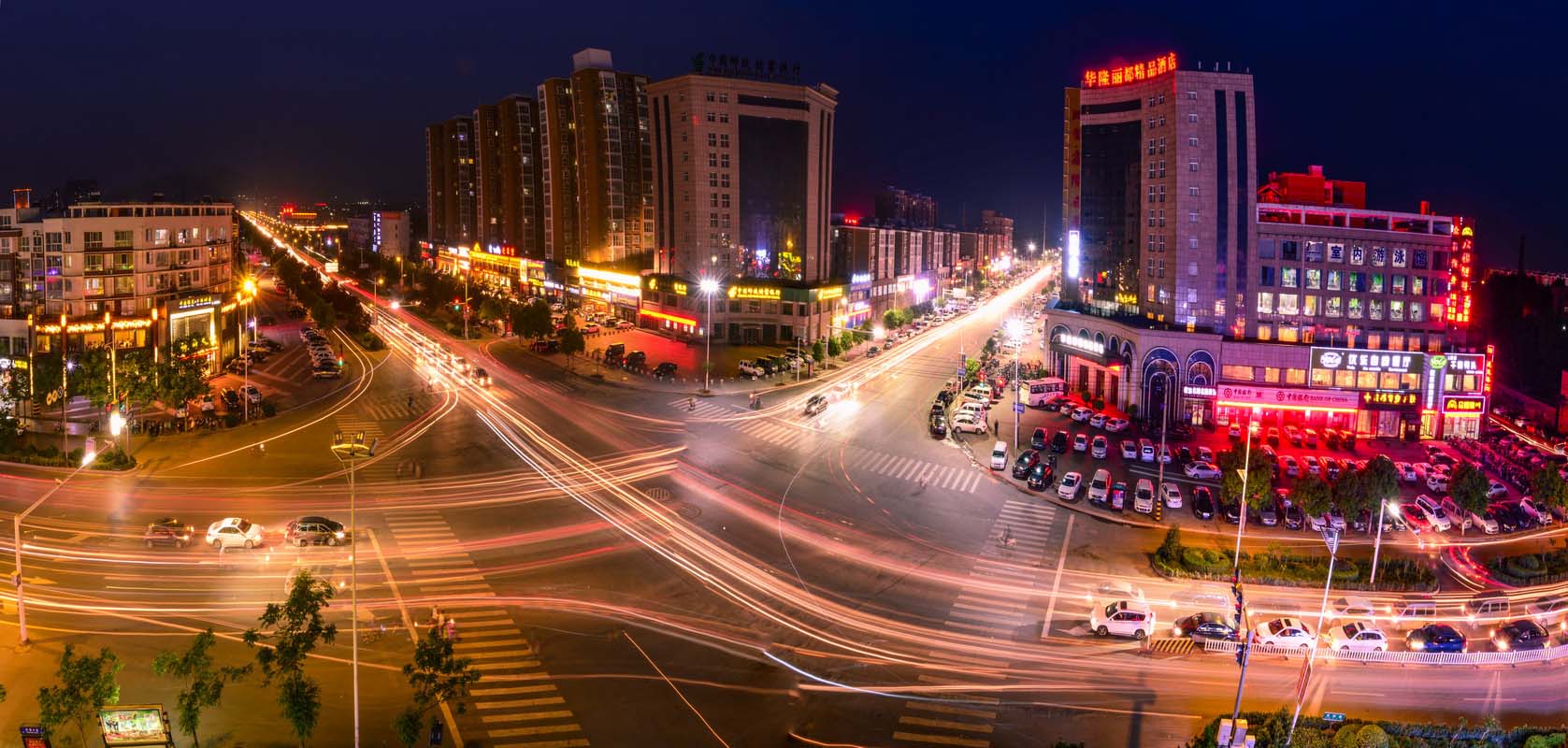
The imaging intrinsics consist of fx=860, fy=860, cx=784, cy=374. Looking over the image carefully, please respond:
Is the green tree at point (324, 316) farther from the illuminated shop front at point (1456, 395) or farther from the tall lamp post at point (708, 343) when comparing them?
→ the illuminated shop front at point (1456, 395)

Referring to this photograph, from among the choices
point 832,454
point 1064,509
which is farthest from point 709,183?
point 1064,509

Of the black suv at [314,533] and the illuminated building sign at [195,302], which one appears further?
the illuminated building sign at [195,302]

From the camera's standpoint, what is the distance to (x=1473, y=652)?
29438 millimetres

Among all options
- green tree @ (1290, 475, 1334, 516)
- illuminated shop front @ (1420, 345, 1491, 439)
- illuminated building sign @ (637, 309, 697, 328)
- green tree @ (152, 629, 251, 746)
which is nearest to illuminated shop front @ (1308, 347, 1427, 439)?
illuminated shop front @ (1420, 345, 1491, 439)

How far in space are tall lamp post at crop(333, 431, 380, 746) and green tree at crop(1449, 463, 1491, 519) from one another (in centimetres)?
4767

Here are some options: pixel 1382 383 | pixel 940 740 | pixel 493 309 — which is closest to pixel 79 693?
pixel 940 740

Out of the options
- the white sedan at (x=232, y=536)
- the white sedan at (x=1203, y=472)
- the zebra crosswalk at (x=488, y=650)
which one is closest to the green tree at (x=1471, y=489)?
the white sedan at (x=1203, y=472)

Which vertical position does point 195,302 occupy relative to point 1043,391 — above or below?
above

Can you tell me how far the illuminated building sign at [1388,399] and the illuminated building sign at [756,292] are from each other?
5689 cm

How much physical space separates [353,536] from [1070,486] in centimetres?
3525

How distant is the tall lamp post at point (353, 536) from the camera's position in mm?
21594

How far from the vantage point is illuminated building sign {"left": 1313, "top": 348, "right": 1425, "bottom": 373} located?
61219mm

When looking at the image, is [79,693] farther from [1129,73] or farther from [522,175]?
[522,175]

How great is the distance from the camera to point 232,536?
3531 cm
